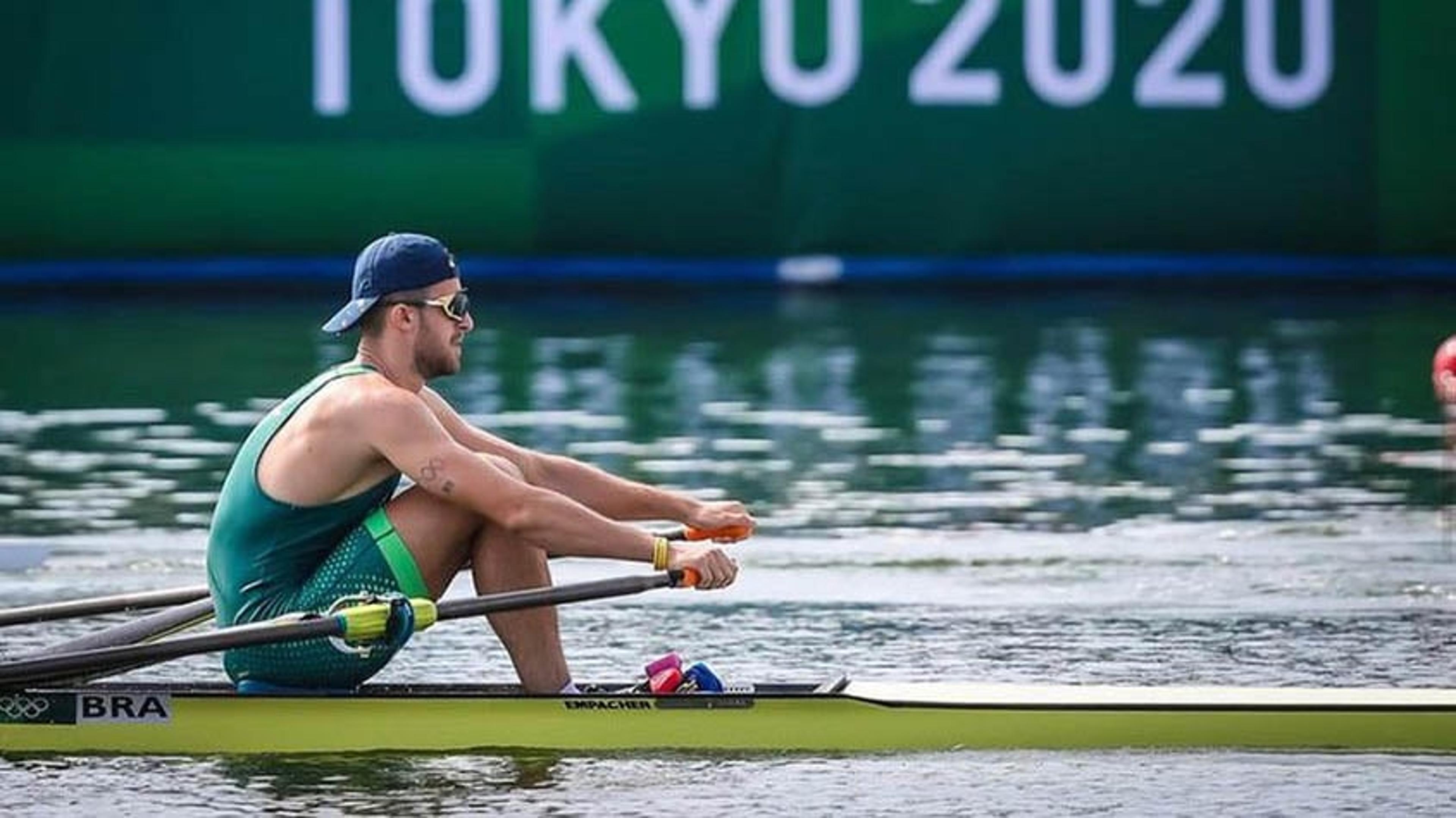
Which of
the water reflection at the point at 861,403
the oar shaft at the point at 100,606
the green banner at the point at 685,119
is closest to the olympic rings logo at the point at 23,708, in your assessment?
the oar shaft at the point at 100,606

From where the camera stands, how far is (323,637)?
8.62 meters

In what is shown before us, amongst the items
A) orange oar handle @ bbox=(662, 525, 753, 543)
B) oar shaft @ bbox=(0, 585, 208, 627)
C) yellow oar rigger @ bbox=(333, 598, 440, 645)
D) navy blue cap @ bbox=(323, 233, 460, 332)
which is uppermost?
navy blue cap @ bbox=(323, 233, 460, 332)

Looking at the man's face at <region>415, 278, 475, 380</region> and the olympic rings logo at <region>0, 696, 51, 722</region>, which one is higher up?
the man's face at <region>415, 278, 475, 380</region>

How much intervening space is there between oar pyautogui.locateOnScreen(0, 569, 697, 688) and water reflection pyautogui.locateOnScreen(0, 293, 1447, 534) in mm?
4308

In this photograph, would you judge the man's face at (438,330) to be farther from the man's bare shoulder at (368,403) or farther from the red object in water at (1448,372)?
the red object in water at (1448,372)

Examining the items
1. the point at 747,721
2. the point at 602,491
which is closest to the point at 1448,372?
the point at 602,491

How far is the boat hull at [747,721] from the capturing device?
8672mm

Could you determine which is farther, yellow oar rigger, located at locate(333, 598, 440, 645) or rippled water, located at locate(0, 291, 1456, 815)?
rippled water, located at locate(0, 291, 1456, 815)

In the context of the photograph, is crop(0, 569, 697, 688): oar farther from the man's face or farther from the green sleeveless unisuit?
the man's face

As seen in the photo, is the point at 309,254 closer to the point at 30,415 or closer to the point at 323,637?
the point at 30,415

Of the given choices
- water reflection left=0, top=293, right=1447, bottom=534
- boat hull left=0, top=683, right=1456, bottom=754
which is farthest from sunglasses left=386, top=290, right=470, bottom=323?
water reflection left=0, top=293, right=1447, bottom=534

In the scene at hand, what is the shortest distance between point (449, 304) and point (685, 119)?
13374 mm

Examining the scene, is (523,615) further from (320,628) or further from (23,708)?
(23,708)

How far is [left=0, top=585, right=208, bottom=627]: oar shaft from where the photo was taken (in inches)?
372
